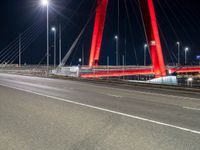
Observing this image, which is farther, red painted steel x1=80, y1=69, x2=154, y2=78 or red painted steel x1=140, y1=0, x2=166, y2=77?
red painted steel x1=80, y1=69, x2=154, y2=78

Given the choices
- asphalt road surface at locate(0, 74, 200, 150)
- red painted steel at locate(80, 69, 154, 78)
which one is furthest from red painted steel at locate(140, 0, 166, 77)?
asphalt road surface at locate(0, 74, 200, 150)

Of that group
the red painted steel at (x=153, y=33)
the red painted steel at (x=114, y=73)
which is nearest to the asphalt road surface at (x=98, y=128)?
the red painted steel at (x=114, y=73)

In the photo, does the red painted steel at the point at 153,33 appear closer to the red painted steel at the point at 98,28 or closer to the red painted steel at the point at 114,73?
the red painted steel at the point at 114,73

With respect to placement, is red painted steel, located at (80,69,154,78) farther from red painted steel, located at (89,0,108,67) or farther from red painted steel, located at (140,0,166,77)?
red painted steel, located at (140,0,166,77)

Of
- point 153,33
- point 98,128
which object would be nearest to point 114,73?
point 153,33

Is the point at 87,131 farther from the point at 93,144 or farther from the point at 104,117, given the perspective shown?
the point at 104,117

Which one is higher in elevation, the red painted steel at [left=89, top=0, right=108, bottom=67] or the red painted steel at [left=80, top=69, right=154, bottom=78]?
the red painted steel at [left=89, top=0, right=108, bottom=67]

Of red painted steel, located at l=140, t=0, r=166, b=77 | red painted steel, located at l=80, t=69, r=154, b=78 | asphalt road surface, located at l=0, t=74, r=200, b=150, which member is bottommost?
asphalt road surface, located at l=0, t=74, r=200, b=150

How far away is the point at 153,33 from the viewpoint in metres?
42.2

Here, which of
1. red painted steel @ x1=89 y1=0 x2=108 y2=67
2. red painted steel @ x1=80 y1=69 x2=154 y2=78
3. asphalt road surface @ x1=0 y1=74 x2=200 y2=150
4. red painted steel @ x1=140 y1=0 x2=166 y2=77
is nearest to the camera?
asphalt road surface @ x1=0 y1=74 x2=200 y2=150

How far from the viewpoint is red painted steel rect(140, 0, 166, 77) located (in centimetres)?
4134

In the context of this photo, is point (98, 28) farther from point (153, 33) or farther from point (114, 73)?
point (153, 33)

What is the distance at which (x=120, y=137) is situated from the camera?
6.65 meters

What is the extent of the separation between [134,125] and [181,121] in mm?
1485
